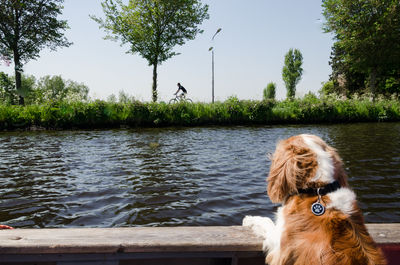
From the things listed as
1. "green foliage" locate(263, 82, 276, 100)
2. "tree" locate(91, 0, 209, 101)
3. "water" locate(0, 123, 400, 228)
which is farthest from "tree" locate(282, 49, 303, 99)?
"water" locate(0, 123, 400, 228)

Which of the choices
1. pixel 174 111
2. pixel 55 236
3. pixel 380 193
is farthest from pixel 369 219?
pixel 174 111

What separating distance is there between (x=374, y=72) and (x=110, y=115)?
32.5 metres

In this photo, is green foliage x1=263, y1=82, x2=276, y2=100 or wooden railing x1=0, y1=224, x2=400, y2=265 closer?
wooden railing x1=0, y1=224, x2=400, y2=265

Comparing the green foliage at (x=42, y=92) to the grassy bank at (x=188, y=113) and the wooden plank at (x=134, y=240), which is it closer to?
the grassy bank at (x=188, y=113)

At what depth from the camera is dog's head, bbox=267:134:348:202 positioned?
6.65 ft

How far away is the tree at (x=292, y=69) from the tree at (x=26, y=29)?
4564cm

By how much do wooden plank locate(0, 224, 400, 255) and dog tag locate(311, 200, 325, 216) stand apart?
0.41 m

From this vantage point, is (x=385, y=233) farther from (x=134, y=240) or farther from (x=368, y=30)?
(x=368, y=30)

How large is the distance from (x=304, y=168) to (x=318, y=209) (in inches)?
13.7

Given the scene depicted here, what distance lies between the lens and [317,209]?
72.0 inches

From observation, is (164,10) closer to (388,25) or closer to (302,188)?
(388,25)

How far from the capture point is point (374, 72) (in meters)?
34.4

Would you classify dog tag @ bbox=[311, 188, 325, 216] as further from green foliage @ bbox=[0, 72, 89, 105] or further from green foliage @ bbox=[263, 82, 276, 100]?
green foliage @ bbox=[263, 82, 276, 100]

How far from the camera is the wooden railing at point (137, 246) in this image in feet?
5.63
